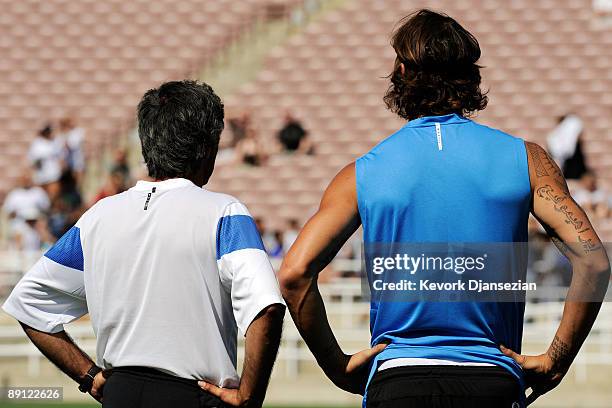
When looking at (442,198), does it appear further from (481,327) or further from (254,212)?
(254,212)

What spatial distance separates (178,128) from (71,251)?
1.57ft

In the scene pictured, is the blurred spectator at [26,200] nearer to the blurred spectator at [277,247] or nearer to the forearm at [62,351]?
the blurred spectator at [277,247]

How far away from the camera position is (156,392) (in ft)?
11.4

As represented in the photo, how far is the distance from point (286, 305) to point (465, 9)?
64.3 feet

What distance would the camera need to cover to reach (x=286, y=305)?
11.6ft

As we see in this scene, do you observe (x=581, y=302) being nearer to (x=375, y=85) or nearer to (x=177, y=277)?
(x=177, y=277)

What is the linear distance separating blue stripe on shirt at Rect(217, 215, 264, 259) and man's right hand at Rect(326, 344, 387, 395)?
39cm

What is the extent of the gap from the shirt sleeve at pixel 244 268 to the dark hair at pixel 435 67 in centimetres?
57

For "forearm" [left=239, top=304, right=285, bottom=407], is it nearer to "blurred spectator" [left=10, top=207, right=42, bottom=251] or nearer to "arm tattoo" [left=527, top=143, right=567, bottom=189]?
"arm tattoo" [left=527, top=143, right=567, bottom=189]

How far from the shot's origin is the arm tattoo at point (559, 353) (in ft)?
11.5

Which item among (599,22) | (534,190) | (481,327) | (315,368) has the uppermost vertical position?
(534,190)

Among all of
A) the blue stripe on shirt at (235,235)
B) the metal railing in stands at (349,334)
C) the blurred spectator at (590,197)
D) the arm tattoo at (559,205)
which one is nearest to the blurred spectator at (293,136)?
the blurred spectator at (590,197)

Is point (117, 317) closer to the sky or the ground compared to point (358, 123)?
closer to the sky

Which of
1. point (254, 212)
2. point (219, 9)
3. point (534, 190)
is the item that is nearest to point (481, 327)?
point (534, 190)
